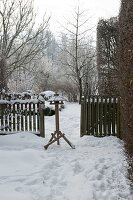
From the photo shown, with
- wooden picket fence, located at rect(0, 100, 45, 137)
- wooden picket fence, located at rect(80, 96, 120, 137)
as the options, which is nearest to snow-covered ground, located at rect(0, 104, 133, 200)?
wooden picket fence, located at rect(80, 96, 120, 137)

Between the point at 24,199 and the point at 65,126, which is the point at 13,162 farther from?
the point at 65,126

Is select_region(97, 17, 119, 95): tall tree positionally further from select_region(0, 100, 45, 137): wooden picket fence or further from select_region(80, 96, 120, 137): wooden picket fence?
select_region(0, 100, 45, 137): wooden picket fence

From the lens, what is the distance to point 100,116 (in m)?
10.2

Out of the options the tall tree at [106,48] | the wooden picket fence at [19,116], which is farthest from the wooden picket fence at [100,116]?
the tall tree at [106,48]

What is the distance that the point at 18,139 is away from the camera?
30.6 feet

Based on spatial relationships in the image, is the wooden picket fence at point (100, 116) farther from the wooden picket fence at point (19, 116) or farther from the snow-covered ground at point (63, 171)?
the wooden picket fence at point (19, 116)

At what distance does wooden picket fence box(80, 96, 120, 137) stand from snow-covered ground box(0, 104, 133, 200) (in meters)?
0.58

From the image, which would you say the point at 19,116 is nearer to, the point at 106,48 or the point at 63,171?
the point at 63,171

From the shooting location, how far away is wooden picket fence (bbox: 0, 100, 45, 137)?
10.2 metres

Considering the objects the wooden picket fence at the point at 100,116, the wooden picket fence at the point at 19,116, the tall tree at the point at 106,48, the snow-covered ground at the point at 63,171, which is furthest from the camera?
the tall tree at the point at 106,48

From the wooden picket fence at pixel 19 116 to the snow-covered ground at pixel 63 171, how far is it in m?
0.71

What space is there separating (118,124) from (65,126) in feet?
13.3

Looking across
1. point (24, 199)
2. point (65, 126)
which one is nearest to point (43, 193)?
point (24, 199)

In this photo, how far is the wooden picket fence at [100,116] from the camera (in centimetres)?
1003
